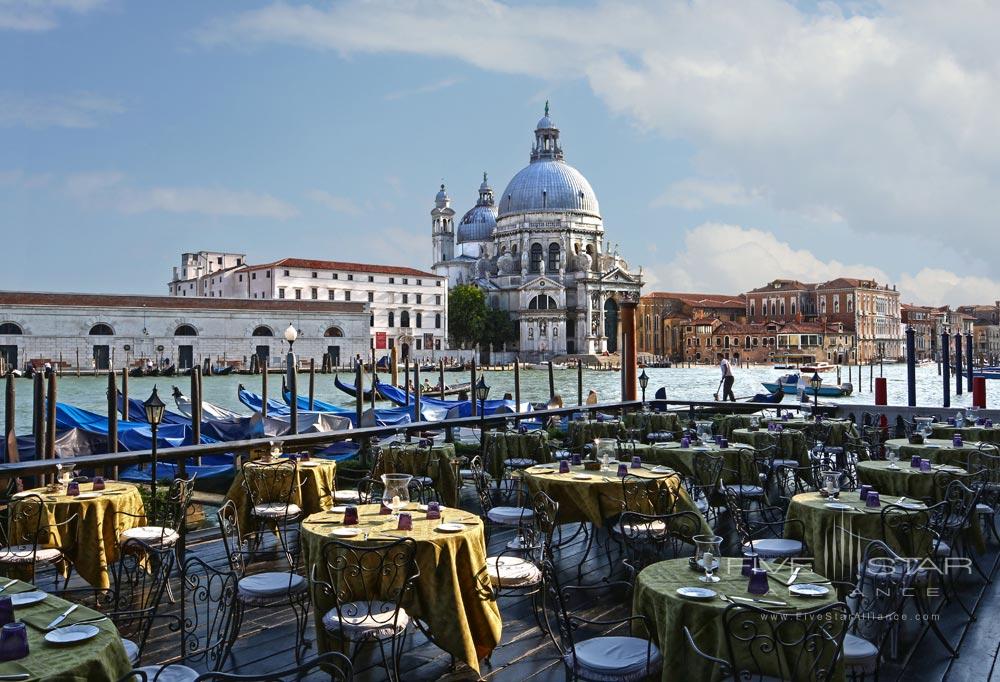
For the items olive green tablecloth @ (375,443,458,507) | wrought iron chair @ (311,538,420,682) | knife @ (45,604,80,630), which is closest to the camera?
knife @ (45,604,80,630)

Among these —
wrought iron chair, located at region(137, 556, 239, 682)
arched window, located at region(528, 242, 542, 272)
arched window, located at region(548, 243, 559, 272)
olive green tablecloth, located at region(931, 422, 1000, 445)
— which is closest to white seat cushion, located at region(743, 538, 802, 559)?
wrought iron chair, located at region(137, 556, 239, 682)

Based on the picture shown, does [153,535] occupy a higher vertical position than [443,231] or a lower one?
lower

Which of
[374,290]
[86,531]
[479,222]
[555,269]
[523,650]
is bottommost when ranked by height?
[523,650]

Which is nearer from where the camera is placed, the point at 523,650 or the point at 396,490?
the point at 523,650

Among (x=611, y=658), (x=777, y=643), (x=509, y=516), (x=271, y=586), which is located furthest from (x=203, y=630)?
(x=777, y=643)

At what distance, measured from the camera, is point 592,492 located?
5.72 metres

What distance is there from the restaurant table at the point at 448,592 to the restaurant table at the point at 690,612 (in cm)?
81

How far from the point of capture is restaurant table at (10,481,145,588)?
16.6ft

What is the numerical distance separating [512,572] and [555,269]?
7059cm

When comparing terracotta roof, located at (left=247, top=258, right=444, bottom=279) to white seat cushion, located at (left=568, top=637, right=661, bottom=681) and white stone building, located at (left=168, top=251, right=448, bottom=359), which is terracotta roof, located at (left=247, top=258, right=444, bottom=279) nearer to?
white stone building, located at (left=168, top=251, right=448, bottom=359)

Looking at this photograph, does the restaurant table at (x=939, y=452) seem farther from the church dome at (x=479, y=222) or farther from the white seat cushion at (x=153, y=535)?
the church dome at (x=479, y=222)

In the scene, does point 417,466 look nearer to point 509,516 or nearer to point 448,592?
point 509,516

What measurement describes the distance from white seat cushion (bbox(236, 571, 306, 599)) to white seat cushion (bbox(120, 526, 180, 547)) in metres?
1.13

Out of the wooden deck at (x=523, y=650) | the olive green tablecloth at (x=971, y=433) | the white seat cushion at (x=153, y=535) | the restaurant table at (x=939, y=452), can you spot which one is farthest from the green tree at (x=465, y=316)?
the wooden deck at (x=523, y=650)
